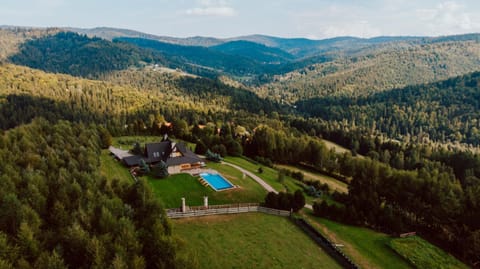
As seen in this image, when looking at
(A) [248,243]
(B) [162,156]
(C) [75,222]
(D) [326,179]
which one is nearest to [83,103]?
(B) [162,156]

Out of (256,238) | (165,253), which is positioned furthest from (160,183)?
(165,253)

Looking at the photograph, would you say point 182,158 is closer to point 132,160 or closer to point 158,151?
point 158,151

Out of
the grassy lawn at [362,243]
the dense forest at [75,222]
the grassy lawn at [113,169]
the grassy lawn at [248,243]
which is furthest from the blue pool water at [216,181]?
the dense forest at [75,222]

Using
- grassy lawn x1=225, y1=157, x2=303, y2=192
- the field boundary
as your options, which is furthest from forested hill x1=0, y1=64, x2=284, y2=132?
the field boundary

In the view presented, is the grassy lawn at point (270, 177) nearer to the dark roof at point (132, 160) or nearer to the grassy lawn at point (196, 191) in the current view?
the grassy lawn at point (196, 191)

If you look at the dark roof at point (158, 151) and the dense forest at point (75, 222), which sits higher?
the dense forest at point (75, 222)

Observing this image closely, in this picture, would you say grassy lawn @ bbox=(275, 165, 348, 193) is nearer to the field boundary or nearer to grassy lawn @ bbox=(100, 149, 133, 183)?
the field boundary
